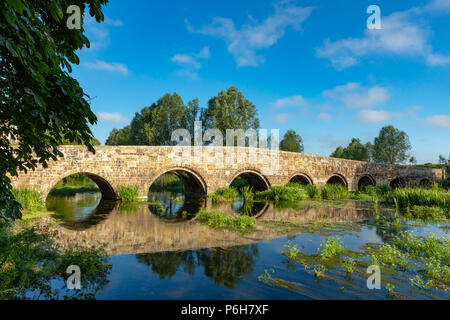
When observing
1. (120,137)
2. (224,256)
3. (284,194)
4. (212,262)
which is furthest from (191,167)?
(120,137)

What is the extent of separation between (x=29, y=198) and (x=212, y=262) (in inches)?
369

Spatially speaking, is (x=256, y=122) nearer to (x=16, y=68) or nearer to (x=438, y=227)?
(x=438, y=227)

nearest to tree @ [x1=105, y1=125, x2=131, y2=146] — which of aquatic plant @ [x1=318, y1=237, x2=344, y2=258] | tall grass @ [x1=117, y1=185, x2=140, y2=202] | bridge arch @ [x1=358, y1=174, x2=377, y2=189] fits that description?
tall grass @ [x1=117, y1=185, x2=140, y2=202]

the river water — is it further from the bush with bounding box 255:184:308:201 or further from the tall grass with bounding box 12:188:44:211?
the bush with bounding box 255:184:308:201

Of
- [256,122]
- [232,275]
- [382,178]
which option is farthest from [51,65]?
[256,122]

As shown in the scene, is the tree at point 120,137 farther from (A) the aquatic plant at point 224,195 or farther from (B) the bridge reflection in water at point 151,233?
(B) the bridge reflection in water at point 151,233

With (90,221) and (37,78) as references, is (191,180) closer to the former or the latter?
(90,221)

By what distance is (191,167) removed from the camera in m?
16.3

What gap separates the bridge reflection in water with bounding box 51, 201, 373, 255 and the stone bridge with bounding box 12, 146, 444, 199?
3.16 metres

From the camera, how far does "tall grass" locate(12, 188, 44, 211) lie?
10.3 meters

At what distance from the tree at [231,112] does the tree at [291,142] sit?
35.3ft
